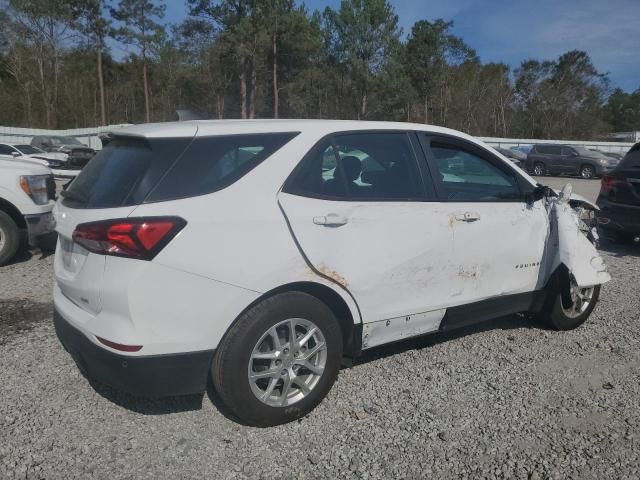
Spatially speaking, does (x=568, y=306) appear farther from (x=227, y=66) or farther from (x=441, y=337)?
(x=227, y=66)

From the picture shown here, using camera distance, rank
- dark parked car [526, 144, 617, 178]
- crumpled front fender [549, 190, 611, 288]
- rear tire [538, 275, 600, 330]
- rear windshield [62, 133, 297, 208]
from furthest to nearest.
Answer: dark parked car [526, 144, 617, 178], rear tire [538, 275, 600, 330], crumpled front fender [549, 190, 611, 288], rear windshield [62, 133, 297, 208]

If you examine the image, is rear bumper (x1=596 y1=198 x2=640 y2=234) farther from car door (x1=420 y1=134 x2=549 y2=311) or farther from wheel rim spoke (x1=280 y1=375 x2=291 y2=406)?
wheel rim spoke (x1=280 y1=375 x2=291 y2=406)

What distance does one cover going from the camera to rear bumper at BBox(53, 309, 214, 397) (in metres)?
2.67


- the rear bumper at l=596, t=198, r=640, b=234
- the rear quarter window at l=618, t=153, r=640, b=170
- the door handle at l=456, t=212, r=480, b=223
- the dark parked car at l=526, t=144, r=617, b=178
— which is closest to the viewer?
the door handle at l=456, t=212, r=480, b=223

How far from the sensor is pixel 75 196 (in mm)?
3119

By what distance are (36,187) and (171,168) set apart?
4.41 meters

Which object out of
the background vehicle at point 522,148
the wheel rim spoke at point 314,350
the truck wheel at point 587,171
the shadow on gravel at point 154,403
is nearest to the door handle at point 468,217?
the wheel rim spoke at point 314,350

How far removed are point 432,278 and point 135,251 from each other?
1.84m

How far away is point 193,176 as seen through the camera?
2.79m

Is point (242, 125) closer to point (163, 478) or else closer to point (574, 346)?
point (163, 478)

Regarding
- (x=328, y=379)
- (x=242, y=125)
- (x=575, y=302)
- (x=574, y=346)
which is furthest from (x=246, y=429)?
(x=575, y=302)

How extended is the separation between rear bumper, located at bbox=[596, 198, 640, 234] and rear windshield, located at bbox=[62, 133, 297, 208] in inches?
231

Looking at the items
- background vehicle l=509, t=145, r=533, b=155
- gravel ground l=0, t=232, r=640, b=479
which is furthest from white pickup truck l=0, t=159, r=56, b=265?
background vehicle l=509, t=145, r=533, b=155

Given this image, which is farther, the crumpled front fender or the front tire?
A: the crumpled front fender
